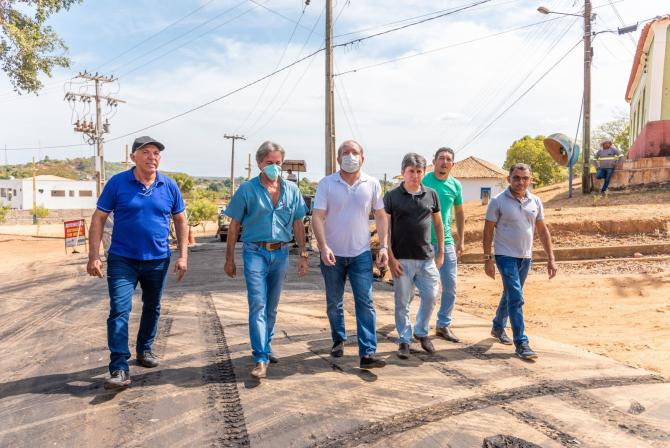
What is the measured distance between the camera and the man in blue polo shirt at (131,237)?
4016 mm

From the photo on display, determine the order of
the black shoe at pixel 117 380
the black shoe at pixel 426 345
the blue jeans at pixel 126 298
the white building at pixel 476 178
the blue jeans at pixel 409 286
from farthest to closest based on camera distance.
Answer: the white building at pixel 476 178
the black shoe at pixel 426 345
the blue jeans at pixel 409 286
the blue jeans at pixel 126 298
the black shoe at pixel 117 380

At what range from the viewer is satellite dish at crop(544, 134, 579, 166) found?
655 inches

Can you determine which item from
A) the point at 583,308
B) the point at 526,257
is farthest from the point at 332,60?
the point at 526,257

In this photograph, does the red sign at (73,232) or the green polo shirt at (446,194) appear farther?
the red sign at (73,232)

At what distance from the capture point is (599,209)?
512 inches

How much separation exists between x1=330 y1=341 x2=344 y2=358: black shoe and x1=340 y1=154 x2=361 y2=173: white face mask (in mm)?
1554

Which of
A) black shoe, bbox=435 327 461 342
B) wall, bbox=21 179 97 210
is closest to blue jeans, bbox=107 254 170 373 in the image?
black shoe, bbox=435 327 461 342

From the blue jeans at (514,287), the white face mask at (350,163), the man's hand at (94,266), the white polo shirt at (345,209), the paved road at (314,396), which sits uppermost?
the white face mask at (350,163)

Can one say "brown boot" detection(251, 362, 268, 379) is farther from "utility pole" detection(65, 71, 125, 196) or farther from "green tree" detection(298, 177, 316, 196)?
"utility pole" detection(65, 71, 125, 196)

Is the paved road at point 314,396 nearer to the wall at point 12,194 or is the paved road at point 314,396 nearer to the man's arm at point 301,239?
the man's arm at point 301,239

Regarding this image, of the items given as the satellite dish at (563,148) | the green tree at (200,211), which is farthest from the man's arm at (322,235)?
the green tree at (200,211)

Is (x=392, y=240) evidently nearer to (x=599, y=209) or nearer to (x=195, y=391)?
(x=195, y=391)

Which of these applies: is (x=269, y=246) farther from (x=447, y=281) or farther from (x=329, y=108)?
(x=329, y=108)

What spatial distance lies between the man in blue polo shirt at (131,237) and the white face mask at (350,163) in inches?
58.0
